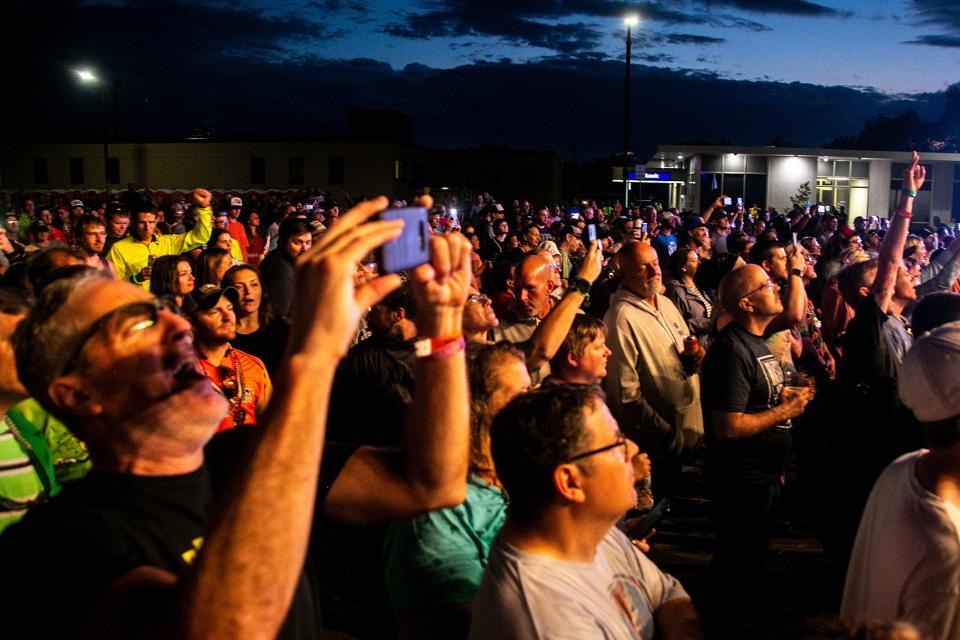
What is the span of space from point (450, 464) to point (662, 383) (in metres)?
3.52

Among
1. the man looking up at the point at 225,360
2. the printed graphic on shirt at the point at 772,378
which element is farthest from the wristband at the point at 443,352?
the printed graphic on shirt at the point at 772,378

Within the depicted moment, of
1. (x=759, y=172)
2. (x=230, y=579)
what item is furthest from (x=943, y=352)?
(x=759, y=172)

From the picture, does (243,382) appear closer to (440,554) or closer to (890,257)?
(440,554)

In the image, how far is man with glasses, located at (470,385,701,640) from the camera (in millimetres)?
2104

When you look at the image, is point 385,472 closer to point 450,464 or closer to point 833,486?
point 450,464

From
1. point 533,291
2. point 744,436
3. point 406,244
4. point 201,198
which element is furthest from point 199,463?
point 201,198

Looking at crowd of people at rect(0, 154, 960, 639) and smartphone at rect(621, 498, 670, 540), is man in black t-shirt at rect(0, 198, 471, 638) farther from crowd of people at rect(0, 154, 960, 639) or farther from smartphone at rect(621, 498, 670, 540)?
smartphone at rect(621, 498, 670, 540)

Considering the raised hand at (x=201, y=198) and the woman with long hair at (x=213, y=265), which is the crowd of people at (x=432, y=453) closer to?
the woman with long hair at (x=213, y=265)

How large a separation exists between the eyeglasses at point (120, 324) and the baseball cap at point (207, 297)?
9.82 ft

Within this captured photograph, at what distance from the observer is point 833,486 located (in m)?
5.04

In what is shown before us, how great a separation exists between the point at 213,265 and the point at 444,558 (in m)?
4.66

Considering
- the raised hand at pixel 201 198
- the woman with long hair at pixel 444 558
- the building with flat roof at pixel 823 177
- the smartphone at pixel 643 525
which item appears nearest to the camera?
the woman with long hair at pixel 444 558

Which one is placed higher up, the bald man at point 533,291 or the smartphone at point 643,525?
the bald man at point 533,291

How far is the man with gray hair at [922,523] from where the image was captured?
84.9 inches
